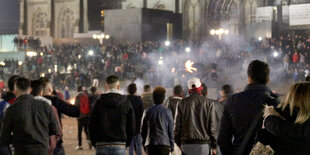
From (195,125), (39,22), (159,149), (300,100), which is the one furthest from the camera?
(39,22)

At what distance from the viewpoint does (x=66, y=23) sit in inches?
2434

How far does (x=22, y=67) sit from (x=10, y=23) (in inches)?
1110

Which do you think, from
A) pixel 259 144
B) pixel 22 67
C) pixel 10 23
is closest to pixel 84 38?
pixel 22 67

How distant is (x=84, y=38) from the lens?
168 feet

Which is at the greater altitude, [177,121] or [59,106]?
[59,106]

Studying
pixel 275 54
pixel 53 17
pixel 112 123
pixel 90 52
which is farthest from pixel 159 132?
pixel 53 17

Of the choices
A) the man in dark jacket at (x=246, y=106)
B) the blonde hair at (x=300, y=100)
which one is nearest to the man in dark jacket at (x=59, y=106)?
the man in dark jacket at (x=246, y=106)

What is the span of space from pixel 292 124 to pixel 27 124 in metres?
3.43

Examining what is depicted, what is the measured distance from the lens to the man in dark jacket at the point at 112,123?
6.55 meters

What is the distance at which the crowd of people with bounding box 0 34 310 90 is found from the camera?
1119 inches

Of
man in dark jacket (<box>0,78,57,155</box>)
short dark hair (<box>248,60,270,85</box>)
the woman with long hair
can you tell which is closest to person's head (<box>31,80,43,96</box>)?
man in dark jacket (<box>0,78,57,155</box>)

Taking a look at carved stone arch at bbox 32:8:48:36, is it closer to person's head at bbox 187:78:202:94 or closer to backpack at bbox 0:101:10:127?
backpack at bbox 0:101:10:127

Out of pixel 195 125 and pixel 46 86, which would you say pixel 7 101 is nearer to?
pixel 46 86

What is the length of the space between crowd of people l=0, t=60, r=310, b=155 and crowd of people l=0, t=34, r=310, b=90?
1957cm
